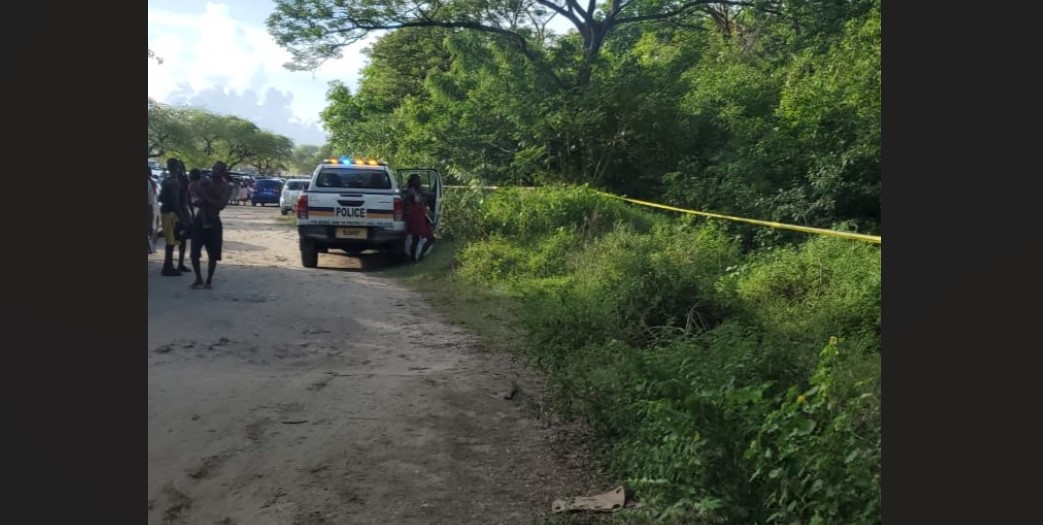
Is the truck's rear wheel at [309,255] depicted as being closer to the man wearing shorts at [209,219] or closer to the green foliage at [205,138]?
the green foliage at [205,138]

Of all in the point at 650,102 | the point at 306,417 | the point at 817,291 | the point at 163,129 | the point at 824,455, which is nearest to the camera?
the point at 163,129

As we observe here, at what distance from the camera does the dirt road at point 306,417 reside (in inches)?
109

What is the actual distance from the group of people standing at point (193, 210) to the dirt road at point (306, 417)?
0.09 metres

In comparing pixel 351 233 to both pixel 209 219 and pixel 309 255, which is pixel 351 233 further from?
pixel 209 219

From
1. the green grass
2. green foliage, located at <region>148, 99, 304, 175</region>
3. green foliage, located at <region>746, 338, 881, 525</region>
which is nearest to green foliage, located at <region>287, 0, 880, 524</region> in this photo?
green foliage, located at <region>746, 338, 881, 525</region>

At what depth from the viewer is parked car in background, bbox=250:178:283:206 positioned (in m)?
3.97

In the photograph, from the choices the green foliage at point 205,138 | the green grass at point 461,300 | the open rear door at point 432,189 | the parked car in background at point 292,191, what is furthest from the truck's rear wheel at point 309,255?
the open rear door at point 432,189

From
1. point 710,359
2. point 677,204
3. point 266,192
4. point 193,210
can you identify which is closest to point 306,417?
point 266,192

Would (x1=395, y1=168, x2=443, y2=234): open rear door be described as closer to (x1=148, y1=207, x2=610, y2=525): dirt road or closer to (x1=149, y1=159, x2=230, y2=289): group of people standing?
(x1=148, y1=207, x2=610, y2=525): dirt road

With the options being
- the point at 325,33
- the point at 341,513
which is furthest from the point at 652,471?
the point at 325,33

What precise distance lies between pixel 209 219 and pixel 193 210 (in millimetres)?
78

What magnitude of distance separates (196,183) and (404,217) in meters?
4.48

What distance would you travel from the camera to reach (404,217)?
24.6ft

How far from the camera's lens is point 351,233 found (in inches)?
207
